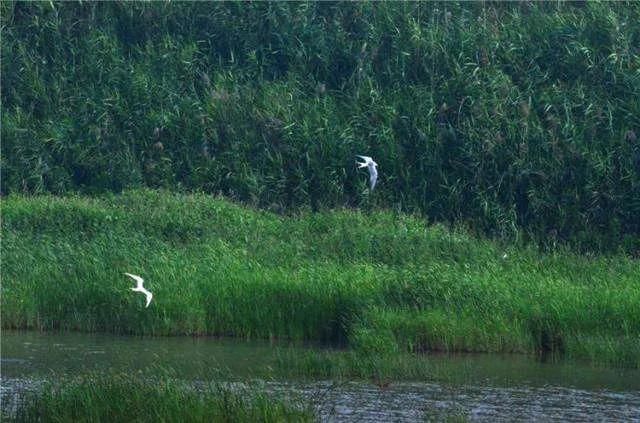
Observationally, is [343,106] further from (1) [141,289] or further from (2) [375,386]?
(2) [375,386]

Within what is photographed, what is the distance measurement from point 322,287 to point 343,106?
1147 centimetres

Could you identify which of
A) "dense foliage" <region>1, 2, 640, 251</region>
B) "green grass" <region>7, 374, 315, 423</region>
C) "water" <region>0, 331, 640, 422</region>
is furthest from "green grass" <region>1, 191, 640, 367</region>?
"green grass" <region>7, 374, 315, 423</region>

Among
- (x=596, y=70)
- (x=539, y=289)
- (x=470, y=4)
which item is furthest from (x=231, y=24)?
(x=539, y=289)

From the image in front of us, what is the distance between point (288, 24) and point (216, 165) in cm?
478

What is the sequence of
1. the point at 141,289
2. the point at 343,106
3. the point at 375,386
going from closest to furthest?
the point at 375,386 < the point at 141,289 < the point at 343,106

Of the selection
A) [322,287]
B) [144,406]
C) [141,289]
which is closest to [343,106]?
[322,287]

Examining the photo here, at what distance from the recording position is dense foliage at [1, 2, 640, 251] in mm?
27984

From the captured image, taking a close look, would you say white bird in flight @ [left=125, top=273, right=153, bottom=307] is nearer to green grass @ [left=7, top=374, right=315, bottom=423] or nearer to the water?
the water

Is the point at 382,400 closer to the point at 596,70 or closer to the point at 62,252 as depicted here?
the point at 62,252

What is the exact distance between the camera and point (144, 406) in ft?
39.3


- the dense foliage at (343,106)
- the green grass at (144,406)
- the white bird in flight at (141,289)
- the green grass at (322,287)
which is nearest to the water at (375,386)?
the green grass at (322,287)

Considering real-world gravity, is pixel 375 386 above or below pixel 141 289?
above

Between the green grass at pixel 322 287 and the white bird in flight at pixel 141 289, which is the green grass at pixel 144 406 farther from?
the white bird in flight at pixel 141 289

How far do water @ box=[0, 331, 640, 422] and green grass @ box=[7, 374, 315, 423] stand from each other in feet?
2.92
